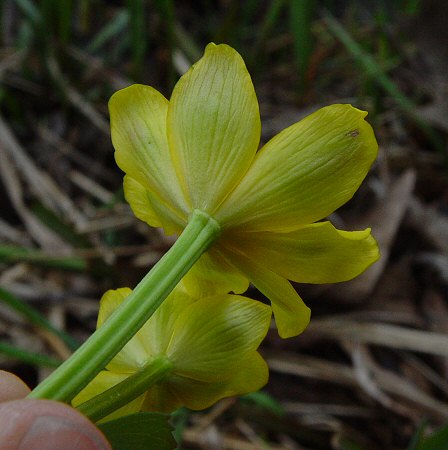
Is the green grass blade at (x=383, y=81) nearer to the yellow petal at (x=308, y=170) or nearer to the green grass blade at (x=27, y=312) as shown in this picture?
the green grass blade at (x=27, y=312)

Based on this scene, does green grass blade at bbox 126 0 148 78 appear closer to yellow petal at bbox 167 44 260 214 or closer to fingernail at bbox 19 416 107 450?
yellow petal at bbox 167 44 260 214

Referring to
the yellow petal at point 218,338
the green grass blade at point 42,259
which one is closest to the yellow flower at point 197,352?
the yellow petal at point 218,338

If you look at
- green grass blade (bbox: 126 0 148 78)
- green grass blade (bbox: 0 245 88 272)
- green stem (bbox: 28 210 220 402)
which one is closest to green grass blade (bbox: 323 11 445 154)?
green grass blade (bbox: 126 0 148 78)

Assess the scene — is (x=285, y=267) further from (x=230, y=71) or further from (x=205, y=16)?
(x=205, y=16)

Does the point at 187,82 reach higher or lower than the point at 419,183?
higher

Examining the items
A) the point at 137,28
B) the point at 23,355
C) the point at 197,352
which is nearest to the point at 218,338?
the point at 197,352

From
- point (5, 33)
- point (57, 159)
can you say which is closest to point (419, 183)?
point (57, 159)
